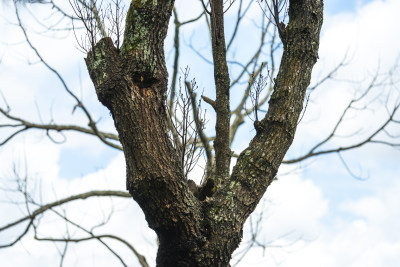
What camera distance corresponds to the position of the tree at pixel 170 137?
3.28 meters

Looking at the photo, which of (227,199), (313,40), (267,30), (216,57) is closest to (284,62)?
(313,40)

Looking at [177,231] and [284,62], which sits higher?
[284,62]

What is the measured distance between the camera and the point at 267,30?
922cm

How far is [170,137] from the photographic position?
3564 millimetres

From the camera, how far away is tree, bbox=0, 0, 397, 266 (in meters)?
3.28

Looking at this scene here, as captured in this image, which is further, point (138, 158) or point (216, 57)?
point (216, 57)

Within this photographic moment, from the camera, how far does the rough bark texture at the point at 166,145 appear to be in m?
3.28

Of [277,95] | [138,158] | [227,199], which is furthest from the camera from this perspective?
[277,95]

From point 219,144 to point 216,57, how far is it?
746 millimetres

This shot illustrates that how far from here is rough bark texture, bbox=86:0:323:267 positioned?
10.8 feet

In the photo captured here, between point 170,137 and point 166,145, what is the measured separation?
0.23m

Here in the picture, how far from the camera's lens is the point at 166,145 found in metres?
3.34

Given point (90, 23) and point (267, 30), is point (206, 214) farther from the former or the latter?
point (267, 30)

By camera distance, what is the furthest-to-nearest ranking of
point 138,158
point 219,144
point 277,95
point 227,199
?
point 219,144 → point 277,95 → point 227,199 → point 138,158
